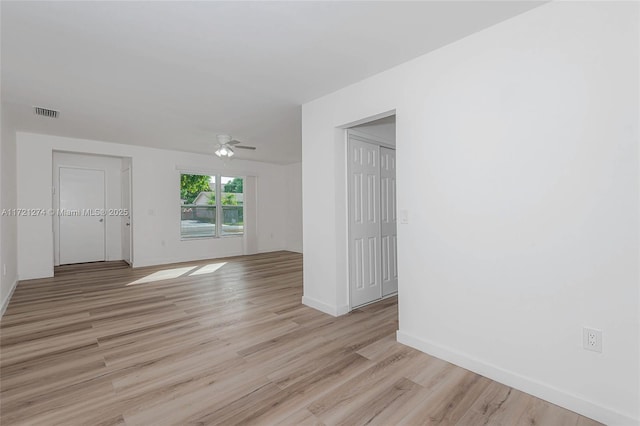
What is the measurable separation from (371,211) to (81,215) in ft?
21.2

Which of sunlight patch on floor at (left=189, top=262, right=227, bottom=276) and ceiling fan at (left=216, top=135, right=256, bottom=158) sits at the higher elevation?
ceiling fan at (left=216, top=135, right=256, bottom=158)

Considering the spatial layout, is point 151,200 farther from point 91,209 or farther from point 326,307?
point 326,307

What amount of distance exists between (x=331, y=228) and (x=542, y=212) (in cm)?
194

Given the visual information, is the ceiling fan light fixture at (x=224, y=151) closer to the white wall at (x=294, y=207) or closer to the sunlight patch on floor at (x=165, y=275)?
the sunlight patch on floor at (x=165, y=275)

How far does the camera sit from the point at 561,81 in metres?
1.80

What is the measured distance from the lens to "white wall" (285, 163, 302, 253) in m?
8.23

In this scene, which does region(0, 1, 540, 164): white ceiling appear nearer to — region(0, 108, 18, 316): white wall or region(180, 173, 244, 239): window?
region(0, 108, 18, 316): white wall

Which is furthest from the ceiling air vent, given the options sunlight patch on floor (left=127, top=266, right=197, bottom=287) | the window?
the window

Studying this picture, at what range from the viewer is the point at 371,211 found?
3691mm

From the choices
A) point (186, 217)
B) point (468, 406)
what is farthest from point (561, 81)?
point (186, 217)

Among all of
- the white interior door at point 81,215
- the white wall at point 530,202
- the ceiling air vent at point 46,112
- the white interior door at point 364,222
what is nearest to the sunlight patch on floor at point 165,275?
the white interior door at point 81,215

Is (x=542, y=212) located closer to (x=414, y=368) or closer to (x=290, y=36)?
(x=414, y=368)

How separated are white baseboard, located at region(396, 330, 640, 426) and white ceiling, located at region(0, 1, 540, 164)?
2.40 m

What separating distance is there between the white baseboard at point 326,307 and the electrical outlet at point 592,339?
208 centimetres
